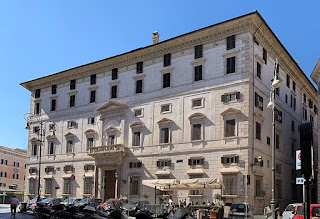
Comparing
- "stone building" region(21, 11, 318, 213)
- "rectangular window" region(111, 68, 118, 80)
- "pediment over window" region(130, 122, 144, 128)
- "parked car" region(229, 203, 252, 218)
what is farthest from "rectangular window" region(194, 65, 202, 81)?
"parked car" region(229, 203, 252, 218)

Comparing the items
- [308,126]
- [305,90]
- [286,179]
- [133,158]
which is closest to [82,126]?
[133,158]

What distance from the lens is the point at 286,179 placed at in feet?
141

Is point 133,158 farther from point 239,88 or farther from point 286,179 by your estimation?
point 286,179

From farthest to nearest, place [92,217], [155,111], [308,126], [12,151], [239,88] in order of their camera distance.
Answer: [12,151] → [155,111] → [239,88] → [92,217] → [308,126]

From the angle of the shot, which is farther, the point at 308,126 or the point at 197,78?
the point at 197,78

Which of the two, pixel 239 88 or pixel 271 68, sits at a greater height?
pixel 271 68

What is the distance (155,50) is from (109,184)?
15982 mm

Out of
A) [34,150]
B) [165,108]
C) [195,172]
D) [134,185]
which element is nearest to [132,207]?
[195,172]

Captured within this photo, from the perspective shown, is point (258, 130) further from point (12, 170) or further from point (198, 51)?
point (12, 170)

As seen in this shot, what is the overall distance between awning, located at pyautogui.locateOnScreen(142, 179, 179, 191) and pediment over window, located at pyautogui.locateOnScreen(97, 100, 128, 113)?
10.2m

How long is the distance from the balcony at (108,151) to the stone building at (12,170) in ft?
145

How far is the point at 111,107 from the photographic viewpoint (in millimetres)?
46156

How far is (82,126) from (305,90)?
29.4m

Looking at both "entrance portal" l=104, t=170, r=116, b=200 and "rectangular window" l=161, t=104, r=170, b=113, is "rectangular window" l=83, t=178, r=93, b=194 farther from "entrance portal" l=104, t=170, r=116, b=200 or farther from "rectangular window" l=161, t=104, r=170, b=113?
"rectangular window" l=161, t=104, r=170, b=113
